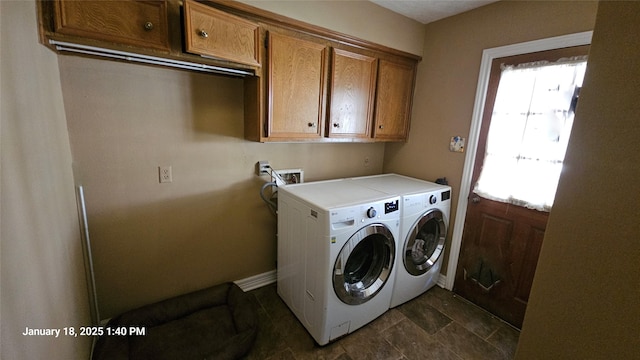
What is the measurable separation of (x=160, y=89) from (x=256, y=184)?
932 millimetres

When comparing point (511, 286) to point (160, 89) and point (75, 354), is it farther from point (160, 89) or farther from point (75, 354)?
point (160, 89)

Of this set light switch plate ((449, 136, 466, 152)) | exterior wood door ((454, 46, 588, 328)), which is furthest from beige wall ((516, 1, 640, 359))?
light switch plate ((449, 136, 466, 152))

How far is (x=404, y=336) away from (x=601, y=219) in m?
1.70

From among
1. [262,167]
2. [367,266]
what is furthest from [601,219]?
[262,167]

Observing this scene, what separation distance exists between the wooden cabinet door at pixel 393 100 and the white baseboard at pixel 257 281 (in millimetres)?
1587

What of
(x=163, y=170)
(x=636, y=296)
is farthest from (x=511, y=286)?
(x=163, y=170)

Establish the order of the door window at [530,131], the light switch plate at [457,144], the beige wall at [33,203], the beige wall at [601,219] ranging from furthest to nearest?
the light switch plate at [457,144] < the door window at [530,131] < the beige wall at [33,203] < the beige wall at [601,219]

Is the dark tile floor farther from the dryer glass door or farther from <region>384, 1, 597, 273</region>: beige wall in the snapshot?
<region>384, 1, 597, 273</region>: beige wall

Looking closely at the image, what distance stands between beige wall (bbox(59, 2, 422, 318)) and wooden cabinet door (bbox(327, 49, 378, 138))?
0.26 m

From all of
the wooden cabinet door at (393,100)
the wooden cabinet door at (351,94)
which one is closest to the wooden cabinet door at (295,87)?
the wooden cabinet door at (351,94)

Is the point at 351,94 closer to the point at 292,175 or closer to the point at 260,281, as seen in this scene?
the point at 292,175

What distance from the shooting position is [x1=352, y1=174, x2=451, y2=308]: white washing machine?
1.99 metres

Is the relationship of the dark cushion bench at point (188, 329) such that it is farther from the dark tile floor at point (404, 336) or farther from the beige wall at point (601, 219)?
the beige wall at point (601, 219)

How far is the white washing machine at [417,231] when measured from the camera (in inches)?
78.3
